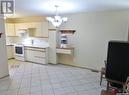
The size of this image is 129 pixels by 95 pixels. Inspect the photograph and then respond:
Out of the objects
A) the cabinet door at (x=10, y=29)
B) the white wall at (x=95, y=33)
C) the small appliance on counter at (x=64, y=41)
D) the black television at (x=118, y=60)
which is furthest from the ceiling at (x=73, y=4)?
the cabinet door at (x=10, y=29)

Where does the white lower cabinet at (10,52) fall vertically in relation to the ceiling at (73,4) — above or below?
below

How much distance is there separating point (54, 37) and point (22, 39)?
7.76 feet

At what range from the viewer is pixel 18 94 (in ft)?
11.7

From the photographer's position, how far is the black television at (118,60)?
7.66ft

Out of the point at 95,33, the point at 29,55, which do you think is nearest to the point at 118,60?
the point at 95,33

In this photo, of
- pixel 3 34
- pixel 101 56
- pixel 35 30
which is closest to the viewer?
pixel 3 34

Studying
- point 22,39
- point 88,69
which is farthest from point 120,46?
point 22,39

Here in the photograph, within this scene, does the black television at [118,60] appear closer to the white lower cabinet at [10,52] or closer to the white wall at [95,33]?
the white wall at [95,33]

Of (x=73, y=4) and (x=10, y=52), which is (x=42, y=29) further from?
(x=73, y=4)

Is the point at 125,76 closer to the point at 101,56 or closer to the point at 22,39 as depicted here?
the point at 101,56

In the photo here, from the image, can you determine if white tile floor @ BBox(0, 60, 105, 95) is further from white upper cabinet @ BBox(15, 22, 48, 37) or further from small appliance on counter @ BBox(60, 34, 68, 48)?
white upper cabinet @ BBox(15, 22, 48, 37)

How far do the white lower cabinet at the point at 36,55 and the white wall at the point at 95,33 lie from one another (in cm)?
140

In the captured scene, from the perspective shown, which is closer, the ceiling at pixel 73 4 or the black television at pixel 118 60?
the black television at pixel 118 60

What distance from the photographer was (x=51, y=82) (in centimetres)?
438
